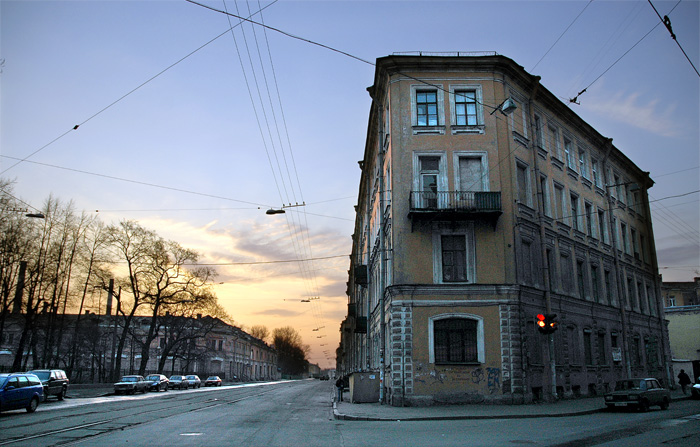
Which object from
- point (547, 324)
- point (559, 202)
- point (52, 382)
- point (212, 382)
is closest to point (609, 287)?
point (559, 202)

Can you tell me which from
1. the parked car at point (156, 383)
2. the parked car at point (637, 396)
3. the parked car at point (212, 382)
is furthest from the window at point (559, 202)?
the parked car at point (212, 382)

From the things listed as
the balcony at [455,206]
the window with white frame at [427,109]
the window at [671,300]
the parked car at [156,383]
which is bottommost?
the parked car at [156,383]

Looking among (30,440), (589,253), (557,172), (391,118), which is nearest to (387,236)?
(391,118)

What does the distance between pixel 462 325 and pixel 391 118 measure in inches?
405

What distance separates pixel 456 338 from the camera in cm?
2309

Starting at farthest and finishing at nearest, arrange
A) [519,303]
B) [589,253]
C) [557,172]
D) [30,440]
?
[589,253]
[557,172]
[519,303]
[30,440]

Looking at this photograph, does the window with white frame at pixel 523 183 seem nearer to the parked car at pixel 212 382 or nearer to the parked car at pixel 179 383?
the parked car at pixel 179 383

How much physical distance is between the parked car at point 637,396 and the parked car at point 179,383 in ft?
137

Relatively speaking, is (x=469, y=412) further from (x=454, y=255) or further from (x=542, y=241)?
(x=542, y=241)

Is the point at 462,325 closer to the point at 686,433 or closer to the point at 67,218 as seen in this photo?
the point at 686,433

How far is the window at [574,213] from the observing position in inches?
1203

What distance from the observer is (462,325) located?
23219mm

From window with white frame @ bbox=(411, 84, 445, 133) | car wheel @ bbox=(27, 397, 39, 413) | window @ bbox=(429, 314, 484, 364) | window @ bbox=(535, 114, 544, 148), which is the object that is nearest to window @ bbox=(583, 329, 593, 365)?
window @ bbox=(429, 314, 484, 364)

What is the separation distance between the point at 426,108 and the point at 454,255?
24.1 feet
